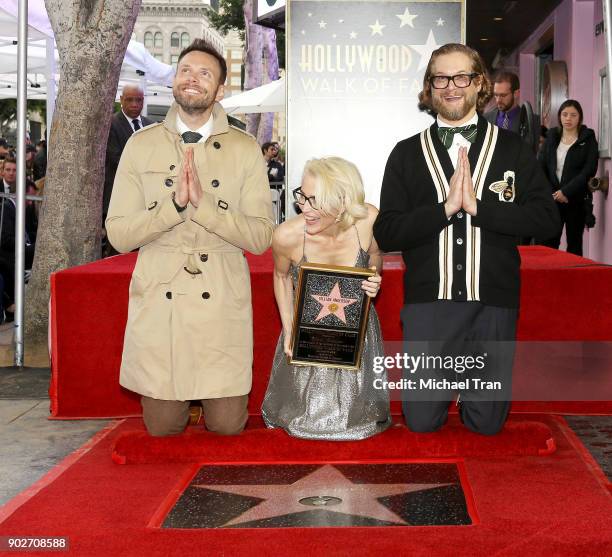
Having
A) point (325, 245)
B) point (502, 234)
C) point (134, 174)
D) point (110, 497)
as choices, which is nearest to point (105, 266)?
point (134, 174)

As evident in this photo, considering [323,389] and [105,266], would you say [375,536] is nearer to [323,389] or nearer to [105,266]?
[323,389]

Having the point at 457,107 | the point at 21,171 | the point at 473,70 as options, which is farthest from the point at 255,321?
the point at 21,171

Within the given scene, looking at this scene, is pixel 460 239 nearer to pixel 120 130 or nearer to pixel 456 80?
pixel 456 80

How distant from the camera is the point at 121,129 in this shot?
945cm

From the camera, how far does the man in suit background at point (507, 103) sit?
8.13 metres

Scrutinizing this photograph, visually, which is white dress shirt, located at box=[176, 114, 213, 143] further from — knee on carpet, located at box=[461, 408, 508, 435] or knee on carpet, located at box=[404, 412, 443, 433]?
knee on carpet, located at box=[461, 408, 508, 435]

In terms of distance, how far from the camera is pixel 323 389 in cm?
476

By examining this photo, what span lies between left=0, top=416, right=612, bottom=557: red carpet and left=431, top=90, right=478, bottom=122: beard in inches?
60.8

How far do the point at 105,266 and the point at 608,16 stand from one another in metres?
2.99

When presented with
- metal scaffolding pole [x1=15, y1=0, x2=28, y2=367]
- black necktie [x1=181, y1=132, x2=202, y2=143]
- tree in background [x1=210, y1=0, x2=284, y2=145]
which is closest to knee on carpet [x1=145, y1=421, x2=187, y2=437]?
black necktie [x1=181, y1=132, x2=202, y2=143]

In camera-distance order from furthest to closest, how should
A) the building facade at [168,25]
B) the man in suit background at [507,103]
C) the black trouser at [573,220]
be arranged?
1. the building facade at [168,25]
2. the black trouser at [573,220]
3. the man in suit background at [507,103]

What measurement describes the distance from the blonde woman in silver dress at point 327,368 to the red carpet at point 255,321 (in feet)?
1.93

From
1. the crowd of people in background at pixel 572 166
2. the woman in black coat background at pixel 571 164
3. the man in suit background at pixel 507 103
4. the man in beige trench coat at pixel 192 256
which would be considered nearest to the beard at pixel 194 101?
the man in beige trench coat at pixel 192 256

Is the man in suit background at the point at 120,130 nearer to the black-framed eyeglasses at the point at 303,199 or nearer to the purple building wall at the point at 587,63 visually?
the black-framed eyeglasses at the point at 303,199
